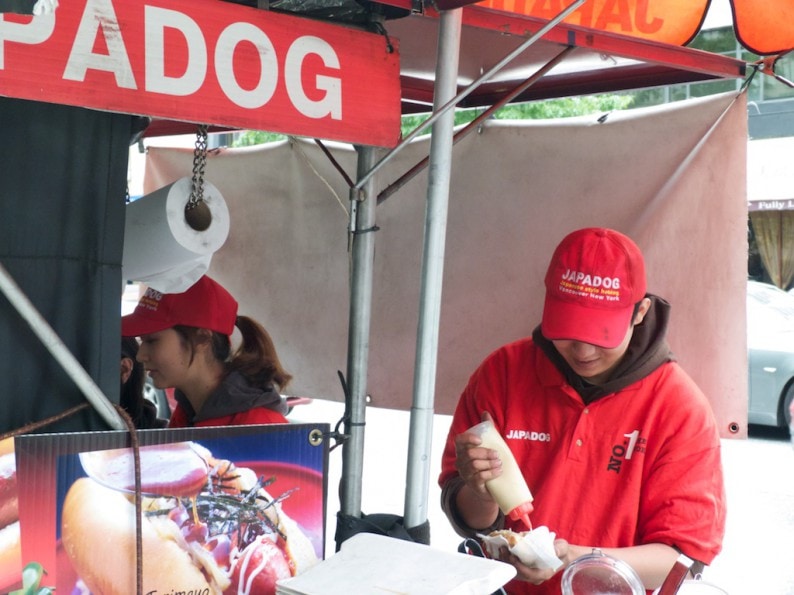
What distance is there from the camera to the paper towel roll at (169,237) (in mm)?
2305

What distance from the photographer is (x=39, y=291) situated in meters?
1.98

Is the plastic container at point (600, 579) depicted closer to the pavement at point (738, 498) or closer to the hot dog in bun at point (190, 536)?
the hot dog in bun at point (190, 536)

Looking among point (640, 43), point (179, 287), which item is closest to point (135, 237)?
point (179, 287)

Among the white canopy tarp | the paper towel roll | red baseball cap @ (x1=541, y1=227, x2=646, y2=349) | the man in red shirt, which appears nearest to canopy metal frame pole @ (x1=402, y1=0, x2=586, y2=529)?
the man in red shirt

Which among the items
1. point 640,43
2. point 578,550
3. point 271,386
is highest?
point 640,43

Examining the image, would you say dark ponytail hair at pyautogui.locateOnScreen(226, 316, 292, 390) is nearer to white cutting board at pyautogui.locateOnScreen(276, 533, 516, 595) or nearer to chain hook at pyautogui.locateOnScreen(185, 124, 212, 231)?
chain hook at pyautogui.locateOnScreen(185, 124, 212, 231)

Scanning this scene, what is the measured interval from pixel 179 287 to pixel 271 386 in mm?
554

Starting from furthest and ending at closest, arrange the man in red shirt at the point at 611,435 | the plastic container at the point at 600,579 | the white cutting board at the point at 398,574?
the man in red shirt at the point at 611,435 → the white cutting board at the point at 398,574 → the plastic container at the point at 600,579

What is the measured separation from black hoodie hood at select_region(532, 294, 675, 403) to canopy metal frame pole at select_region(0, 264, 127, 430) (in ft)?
3.88

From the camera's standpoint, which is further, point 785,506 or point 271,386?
point 785,506

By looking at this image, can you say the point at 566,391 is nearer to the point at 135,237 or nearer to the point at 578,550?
the point at 578,550

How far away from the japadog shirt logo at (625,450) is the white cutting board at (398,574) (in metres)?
0.68

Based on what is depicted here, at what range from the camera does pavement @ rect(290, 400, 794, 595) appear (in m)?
6.07

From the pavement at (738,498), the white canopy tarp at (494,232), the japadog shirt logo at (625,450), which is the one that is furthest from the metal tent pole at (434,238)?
the pavement at (738,498)
